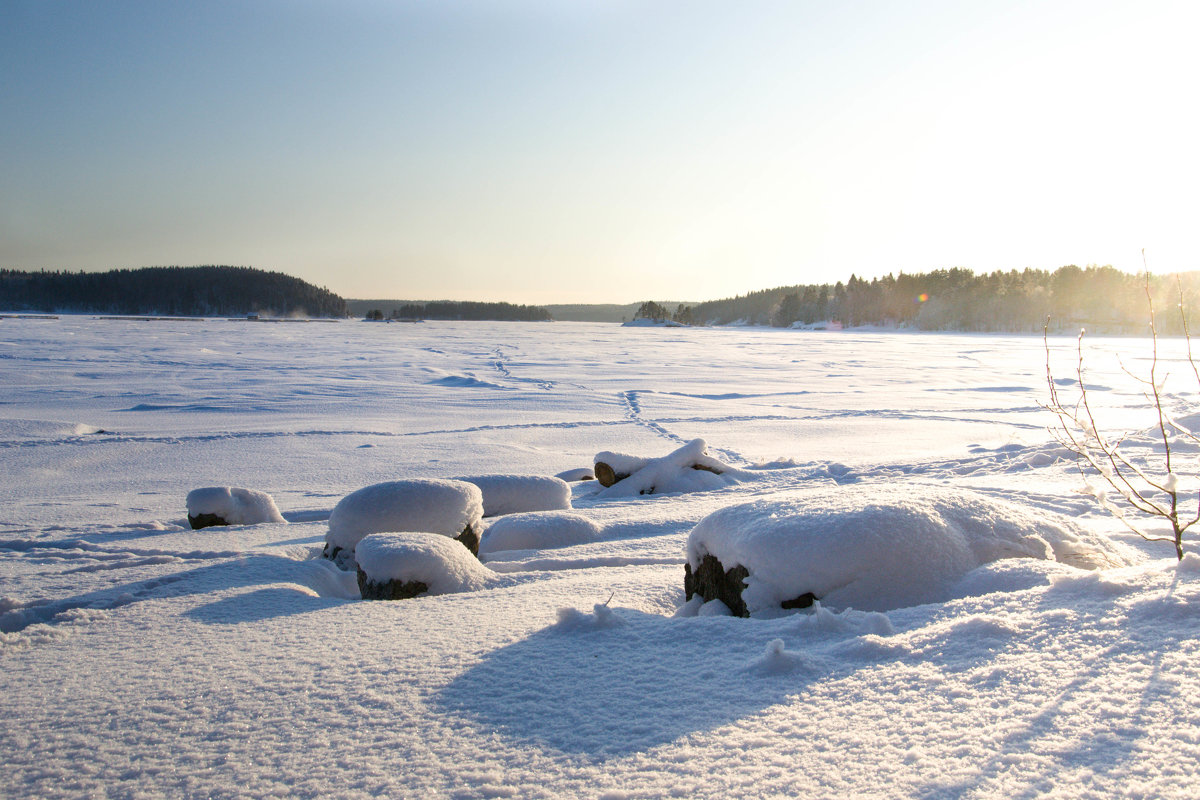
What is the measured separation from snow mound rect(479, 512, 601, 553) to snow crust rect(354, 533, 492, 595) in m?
0.91

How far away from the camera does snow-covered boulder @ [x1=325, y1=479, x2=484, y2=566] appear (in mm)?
3709

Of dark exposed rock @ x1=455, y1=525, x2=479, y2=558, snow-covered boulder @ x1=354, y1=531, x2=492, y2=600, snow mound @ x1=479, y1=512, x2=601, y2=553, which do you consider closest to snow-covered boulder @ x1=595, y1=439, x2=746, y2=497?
snow mound @ x1=479, y1=512, x2=601, y2=553

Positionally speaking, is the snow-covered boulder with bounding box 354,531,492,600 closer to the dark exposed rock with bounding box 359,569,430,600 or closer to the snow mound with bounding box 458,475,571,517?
the dark exposed rock with bounding box 359,569,430,600

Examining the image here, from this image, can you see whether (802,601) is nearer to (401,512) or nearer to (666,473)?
(401,512)

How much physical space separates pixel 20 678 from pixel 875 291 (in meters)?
86.7

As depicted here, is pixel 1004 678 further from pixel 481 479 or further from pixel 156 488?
pixel 156 488

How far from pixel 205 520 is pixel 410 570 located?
2.62 meters

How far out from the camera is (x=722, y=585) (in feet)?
8.73

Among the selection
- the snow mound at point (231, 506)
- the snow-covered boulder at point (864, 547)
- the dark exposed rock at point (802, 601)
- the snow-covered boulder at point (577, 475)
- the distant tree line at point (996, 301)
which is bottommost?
the snow-covered boulder at point (577, 475)

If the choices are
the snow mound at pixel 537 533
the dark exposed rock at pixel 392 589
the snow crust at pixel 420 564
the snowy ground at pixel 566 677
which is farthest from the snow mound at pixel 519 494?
the dark exposed rock at pixel 392 589

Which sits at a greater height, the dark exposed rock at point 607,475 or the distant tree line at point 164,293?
the distant tree line at point 164,293

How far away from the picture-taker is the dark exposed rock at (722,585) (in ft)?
7.96

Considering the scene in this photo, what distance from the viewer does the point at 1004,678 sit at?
63.0 inches

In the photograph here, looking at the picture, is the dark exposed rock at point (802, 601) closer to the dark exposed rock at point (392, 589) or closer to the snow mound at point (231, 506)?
the dark exposed rock at point (392, 589)
